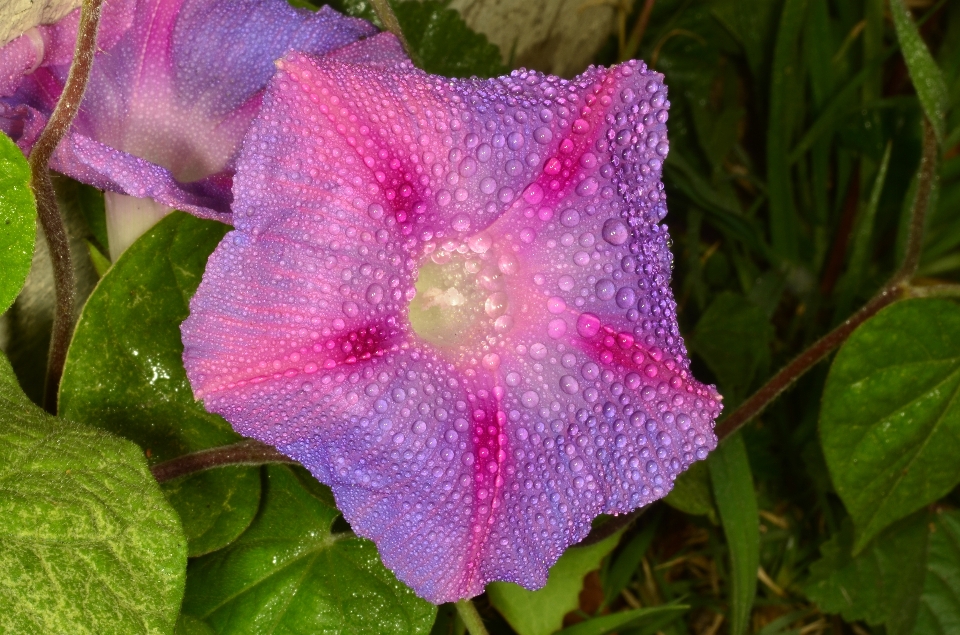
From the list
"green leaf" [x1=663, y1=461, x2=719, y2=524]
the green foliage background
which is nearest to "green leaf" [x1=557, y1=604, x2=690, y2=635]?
the green foliage background

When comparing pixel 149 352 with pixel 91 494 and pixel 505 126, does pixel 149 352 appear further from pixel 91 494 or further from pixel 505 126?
pixel 505 126

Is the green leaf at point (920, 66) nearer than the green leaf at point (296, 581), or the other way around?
the green leaf at point (296, 581)

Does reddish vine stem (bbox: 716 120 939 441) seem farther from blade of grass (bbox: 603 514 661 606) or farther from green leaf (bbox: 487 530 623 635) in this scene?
blade of grass (bbox: 603 514 661 606)

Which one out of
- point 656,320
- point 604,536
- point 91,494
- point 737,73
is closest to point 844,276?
point 737,73

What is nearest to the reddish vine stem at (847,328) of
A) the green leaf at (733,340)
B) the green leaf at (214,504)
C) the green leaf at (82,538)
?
the green leaf at (733,340)

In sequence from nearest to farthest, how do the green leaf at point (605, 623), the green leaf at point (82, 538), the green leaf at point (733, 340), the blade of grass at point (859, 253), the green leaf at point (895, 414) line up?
the green leaf at point (82, 538), the green leaf at point (895, 414), the green leaf at point (605, 623), the green leaf at point (733, 340), the blade of grass at point (859, 253)

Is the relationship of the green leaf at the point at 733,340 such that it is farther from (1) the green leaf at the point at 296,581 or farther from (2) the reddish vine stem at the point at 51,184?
(2) the reddish vine stem at the point at 51,184

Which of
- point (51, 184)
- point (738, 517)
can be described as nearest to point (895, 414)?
point (738, 517)
